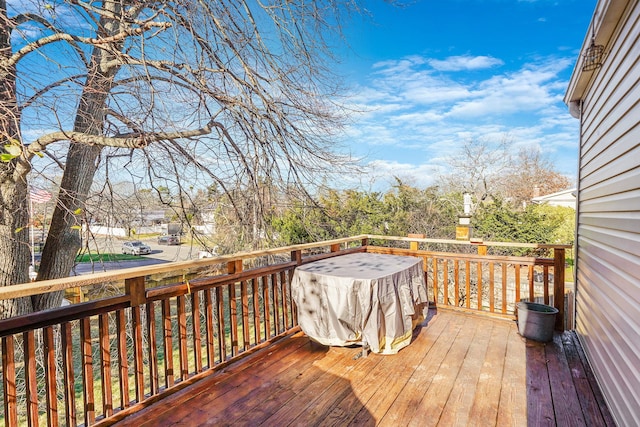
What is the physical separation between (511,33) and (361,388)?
24.8ft

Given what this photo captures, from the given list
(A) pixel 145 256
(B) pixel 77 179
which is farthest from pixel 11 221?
(A) pixel 145 256

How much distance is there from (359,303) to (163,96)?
7.84ft

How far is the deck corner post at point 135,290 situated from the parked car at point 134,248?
1.80 m

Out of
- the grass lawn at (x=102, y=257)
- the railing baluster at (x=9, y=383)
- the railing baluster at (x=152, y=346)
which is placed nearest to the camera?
the railing baluster at (x=9, y=383)

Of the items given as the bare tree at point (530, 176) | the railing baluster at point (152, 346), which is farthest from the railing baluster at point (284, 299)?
the bare tree at point (530, 176)

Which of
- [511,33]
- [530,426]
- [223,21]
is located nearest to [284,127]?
[223,21]

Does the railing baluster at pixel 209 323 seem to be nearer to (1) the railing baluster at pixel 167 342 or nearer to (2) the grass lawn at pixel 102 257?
(1) the railing baluster at pixel 167 342

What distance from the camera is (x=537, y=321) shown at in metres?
3.14

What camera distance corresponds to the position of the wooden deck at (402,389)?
2010 mm

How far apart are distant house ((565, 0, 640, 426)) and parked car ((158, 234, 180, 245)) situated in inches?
139

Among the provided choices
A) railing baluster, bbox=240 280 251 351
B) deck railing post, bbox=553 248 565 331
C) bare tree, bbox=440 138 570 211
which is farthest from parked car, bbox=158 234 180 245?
bare tree, bbox=440 138 570 211

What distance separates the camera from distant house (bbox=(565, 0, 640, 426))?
5.45ft

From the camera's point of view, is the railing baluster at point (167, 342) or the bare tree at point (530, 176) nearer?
the railing baluster at point (167, 342)

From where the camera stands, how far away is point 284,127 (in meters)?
3.04
